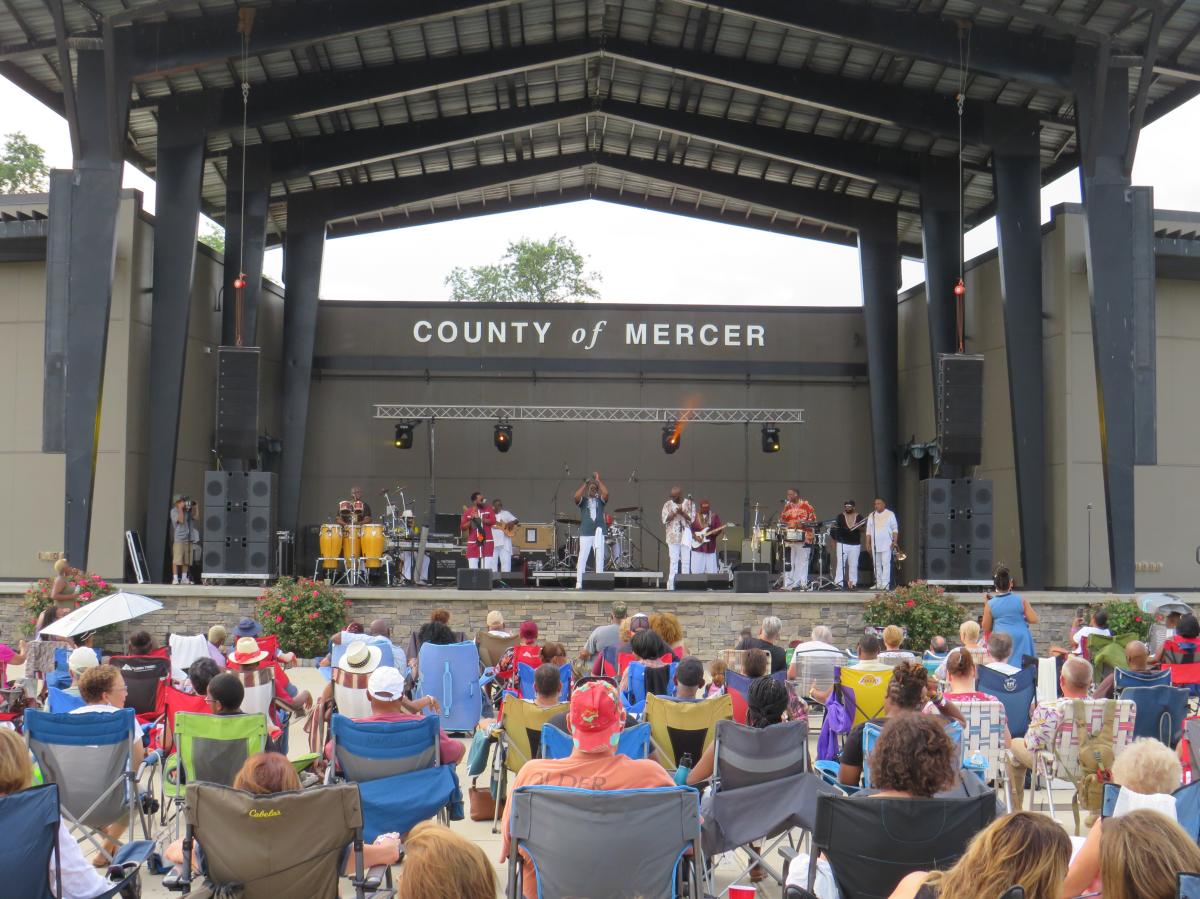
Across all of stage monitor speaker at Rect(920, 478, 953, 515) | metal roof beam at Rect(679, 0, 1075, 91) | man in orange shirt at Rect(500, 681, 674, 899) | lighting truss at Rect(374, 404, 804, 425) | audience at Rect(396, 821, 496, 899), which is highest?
metal roof beam at Rect(679, 0, 1075, 91)

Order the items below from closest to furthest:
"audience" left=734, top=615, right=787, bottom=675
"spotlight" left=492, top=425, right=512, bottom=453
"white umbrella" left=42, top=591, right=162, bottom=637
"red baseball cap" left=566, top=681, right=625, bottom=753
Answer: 1. "red baseball cap" left=566, top=681, right=625, bottom=753
2. "audience" left=734, top=615, right=787, bottom=675
3. "white umbrella" left=42, top=591, right=162, bottom=637
4. "spotlight" left=492, top=425, right=512, bottom=453

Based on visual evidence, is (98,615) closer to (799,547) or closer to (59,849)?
(59,849)

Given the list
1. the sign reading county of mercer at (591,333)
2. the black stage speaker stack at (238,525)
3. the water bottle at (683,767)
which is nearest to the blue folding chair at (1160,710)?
the water bottle at (683,767)

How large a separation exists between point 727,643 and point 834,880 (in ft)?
38.0

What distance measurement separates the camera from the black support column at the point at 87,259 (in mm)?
15625

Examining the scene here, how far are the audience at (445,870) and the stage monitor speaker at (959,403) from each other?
589 inches

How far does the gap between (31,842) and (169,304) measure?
14536mm

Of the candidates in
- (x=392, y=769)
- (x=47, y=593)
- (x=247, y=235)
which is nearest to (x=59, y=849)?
(x=392, y=769)

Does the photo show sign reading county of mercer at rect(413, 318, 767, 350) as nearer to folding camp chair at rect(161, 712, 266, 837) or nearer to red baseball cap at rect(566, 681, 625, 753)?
folding camp chair at rect(161, 712, 266, 837)

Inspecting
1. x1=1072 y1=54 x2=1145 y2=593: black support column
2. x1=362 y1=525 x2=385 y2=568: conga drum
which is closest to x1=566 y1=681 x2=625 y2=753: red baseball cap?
x1=1072 y1=54 x2=1145 y2=593: black support column

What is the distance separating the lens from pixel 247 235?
19.4 meters

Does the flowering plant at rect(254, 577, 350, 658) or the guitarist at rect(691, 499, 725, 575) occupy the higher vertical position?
the guitarist at rect(691, 499, 725, 575)

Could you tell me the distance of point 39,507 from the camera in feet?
60.2

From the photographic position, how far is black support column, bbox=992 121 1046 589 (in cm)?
1745
